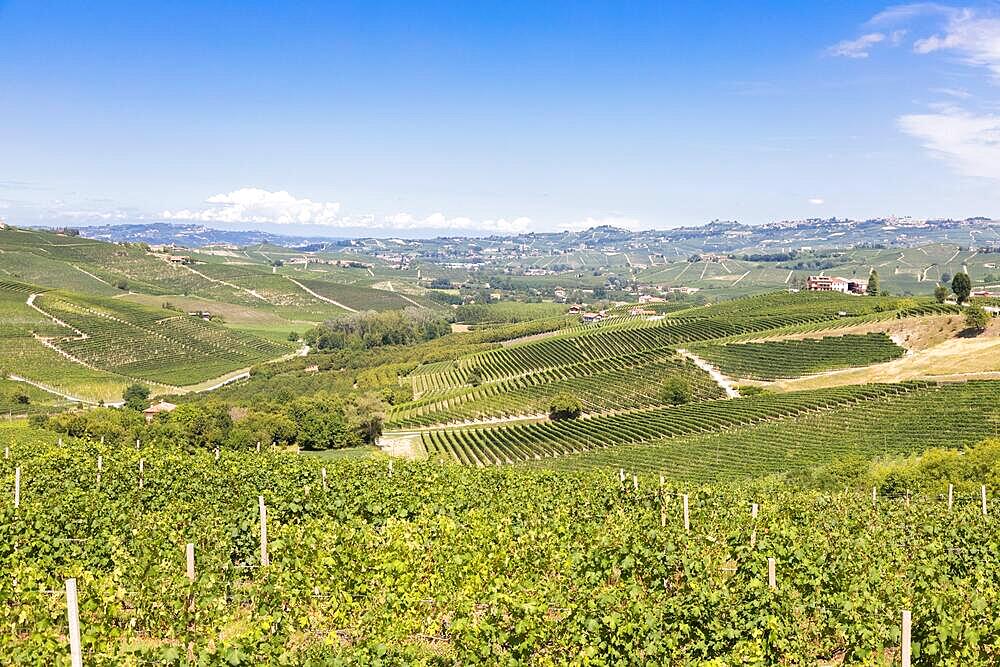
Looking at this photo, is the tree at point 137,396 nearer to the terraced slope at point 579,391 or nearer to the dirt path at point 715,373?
the terraced slope at point 579,391

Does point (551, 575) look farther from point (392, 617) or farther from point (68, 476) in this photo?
point (68, 476)

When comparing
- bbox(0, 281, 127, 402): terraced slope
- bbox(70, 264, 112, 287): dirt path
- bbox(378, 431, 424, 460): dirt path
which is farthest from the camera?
bbox(70, 264, 112, 287): dirt path

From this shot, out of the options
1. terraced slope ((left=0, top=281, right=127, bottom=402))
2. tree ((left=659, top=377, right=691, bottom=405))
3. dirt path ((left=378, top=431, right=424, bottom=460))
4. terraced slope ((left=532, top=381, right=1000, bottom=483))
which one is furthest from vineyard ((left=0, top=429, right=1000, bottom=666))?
terraced slope ((left=0, top=281, right=127, bottom=402))

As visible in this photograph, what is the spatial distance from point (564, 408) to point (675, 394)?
35.7 feet

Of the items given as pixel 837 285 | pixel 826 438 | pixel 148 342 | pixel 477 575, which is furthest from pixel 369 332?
pixel 477 575

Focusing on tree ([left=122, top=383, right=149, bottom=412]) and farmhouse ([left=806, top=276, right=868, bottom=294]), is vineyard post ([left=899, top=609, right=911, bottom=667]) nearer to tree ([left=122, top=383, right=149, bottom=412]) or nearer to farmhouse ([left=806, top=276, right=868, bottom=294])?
tree ([left=122, top=383, right=149, bottom=412])

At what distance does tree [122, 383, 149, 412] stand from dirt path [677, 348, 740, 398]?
2566 inches

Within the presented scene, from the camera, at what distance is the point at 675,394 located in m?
71.8

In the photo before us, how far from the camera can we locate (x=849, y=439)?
47250mm

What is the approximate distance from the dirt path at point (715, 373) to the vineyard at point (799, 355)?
77cm

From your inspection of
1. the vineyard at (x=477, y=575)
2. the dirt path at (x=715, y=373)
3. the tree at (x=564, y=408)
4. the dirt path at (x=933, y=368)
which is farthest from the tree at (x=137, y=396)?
the dirt path at (x=933, y=368)

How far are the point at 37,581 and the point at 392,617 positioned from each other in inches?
290

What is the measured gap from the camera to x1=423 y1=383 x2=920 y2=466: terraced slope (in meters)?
56.9

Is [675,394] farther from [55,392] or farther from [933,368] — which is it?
[55,392]
